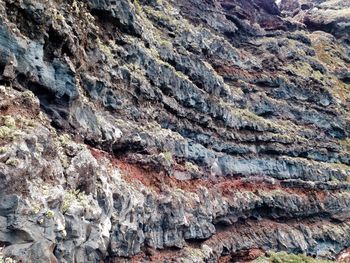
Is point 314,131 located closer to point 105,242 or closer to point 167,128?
point 167,128

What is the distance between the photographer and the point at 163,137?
24.8 metres

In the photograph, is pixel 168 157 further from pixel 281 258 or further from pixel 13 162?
pixel 13 162

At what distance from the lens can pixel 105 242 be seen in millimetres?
15500

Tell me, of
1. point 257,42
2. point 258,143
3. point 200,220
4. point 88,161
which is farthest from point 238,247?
point 257,42

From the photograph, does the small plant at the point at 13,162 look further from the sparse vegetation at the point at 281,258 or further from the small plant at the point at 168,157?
the sparse vegetation at the point at 281,258

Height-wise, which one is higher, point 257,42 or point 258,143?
point 257,42

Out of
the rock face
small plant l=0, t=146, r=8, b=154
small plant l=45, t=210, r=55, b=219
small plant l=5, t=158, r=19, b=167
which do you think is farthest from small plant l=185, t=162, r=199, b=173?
small plant l=0, t=146, r=8, b=154

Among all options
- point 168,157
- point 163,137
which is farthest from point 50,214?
point 163,137

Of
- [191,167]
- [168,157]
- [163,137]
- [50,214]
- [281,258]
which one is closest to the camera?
[50,214]

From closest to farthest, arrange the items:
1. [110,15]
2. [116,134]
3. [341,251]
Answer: [116,134] → [110,15] → [341,251]

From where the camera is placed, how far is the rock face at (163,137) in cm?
1300

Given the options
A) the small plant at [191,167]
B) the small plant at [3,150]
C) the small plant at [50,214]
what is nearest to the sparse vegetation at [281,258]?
the small plant at [191,167]

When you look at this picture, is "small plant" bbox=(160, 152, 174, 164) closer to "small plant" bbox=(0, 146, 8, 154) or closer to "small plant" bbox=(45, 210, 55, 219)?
"small plant" bbox=(45, 210, 55, 219)

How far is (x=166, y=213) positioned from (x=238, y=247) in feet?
→ 28.9
